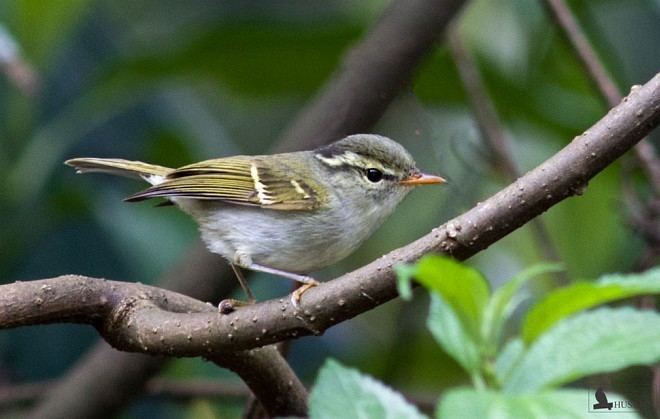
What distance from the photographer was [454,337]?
127 cm

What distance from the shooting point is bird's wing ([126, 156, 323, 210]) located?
10.7 ft

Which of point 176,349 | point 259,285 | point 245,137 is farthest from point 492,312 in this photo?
point 245,137

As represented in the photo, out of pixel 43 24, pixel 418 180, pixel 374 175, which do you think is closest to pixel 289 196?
pixel 374 175

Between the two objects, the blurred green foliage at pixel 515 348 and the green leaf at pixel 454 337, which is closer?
the blurred green foliage at pixel 515 348

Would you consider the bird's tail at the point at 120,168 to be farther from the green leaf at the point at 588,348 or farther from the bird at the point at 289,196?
the green leaf at the point at 588,348

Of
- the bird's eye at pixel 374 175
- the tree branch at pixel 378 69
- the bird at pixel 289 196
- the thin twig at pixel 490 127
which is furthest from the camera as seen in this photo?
the thin twig at pixel 490 127

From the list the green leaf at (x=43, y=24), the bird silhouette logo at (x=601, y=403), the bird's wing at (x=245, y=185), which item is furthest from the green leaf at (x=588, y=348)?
the green leaf at (x=43, y=24)

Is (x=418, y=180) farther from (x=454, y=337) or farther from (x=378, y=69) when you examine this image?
(x=454, y=337)

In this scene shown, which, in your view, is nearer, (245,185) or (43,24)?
(245,185)

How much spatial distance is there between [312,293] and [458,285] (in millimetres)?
799

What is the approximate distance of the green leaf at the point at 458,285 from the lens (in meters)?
1.16

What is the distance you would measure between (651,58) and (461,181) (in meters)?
1.04

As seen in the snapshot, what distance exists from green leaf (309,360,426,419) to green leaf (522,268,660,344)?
182 mm

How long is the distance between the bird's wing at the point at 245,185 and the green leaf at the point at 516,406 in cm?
214
